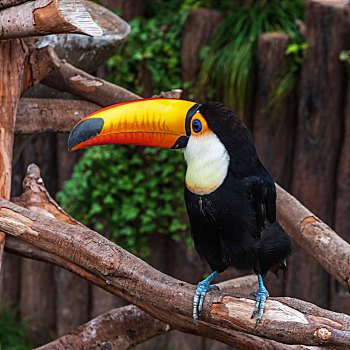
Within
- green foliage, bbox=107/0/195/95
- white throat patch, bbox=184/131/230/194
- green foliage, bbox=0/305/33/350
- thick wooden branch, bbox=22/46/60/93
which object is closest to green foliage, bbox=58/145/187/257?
green foliage, bbox=107/0/195/95

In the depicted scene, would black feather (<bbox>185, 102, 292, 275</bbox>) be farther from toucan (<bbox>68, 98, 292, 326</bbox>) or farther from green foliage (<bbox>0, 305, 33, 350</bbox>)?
green foliage (<bbox>0, 305, 33, 350</bbox>)

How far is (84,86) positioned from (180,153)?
4.22 feet

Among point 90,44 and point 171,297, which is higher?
point 90,44

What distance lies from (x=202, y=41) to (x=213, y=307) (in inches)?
92.8

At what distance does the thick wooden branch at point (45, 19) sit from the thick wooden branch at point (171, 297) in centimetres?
58

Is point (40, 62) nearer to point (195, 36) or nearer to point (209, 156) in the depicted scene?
point (209, 156)

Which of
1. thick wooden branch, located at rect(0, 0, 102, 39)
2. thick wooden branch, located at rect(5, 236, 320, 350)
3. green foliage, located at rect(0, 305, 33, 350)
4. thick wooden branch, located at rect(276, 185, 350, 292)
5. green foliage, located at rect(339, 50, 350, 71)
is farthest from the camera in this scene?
green foliage, located at rect(0, 305, 33, 350)

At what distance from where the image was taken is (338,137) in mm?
3250

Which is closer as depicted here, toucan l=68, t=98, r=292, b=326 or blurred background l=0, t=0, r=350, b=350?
toucan l=68, t=98, r=292, b=326

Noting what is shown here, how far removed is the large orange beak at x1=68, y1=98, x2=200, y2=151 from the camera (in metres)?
1.72

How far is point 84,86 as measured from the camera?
235cm

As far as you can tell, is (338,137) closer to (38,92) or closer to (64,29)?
(38,92)

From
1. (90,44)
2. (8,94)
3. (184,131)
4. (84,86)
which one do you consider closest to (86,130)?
(184,131)

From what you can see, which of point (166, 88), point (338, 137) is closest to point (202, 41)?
point (166, 88)
